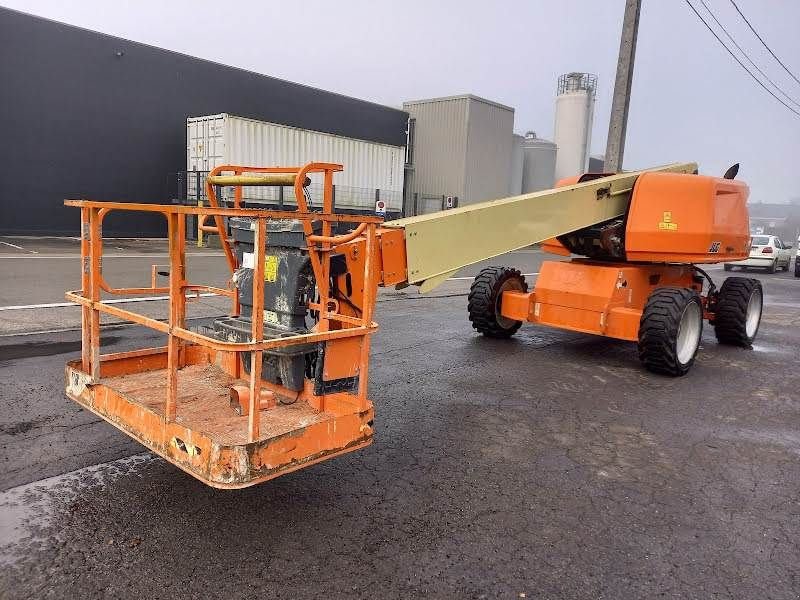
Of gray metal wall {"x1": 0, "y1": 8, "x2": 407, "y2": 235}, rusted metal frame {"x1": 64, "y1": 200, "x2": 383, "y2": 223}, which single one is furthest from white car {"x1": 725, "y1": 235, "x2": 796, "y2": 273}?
rusted metal frame {"x1": 64, "y1": 200, "x2": 383, "y2": 223}

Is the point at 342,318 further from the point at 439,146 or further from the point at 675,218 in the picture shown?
the point at 439,146

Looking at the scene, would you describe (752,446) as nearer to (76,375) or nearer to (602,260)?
(602,260)

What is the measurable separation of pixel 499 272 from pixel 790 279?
1945cm

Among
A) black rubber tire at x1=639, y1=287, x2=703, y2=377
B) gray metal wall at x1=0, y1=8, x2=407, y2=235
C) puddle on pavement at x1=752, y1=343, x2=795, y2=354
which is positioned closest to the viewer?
black rubber tire at x1=639, y1=287, x2=703, y2=377

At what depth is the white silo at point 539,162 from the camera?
133 ft

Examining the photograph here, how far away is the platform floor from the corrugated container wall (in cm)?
2921

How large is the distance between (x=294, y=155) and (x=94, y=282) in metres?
19.8

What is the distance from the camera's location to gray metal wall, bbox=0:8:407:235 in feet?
64.2

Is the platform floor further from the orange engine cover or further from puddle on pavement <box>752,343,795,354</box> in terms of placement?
puddle on pavement <box>752,343,795,354</box>

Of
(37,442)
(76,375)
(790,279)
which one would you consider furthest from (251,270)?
(790,279)

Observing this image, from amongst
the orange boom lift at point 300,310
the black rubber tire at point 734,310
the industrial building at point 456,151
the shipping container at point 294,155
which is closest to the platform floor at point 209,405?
the orange boom lift at point 300,310

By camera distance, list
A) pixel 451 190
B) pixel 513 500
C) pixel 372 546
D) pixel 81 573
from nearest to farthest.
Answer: pixel 81 573 < pixel 372 546 < pixel 513 500 < pixel 451 190

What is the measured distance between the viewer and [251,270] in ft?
13.6

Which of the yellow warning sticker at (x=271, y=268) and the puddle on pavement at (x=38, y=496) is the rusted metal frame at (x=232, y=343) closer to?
the yellow warning sticker at (x=271, y=268)
